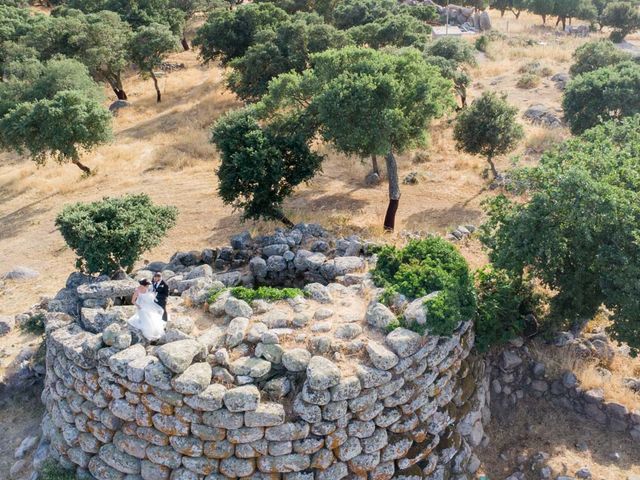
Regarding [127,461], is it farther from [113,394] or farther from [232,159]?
[232,159]

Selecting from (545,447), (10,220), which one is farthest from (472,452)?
(10,220)

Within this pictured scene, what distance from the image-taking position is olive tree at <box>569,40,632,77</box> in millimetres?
38781

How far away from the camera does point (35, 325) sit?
60.4 feet

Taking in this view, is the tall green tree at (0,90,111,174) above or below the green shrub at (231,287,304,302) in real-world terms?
above

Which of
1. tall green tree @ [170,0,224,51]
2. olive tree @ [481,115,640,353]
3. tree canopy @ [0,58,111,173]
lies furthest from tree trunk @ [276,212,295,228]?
tall green tree @ [170,0,224,51]

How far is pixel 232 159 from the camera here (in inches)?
912

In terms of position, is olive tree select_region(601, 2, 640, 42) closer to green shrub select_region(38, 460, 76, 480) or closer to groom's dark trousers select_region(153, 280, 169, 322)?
groom's dark trousers select_region(153, 280, 169, 322)

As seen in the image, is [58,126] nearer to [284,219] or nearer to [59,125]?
[59,125]

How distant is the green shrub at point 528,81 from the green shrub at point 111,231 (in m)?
30.9

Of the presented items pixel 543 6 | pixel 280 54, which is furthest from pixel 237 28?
pixel 543 6

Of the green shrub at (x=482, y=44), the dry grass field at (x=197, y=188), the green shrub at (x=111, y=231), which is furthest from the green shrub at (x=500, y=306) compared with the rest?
the green shrub at (x=482, y=44)

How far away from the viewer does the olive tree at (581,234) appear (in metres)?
13.1

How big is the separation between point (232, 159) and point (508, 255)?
12.5m

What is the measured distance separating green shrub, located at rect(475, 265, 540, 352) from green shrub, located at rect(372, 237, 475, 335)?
967 millimetres
